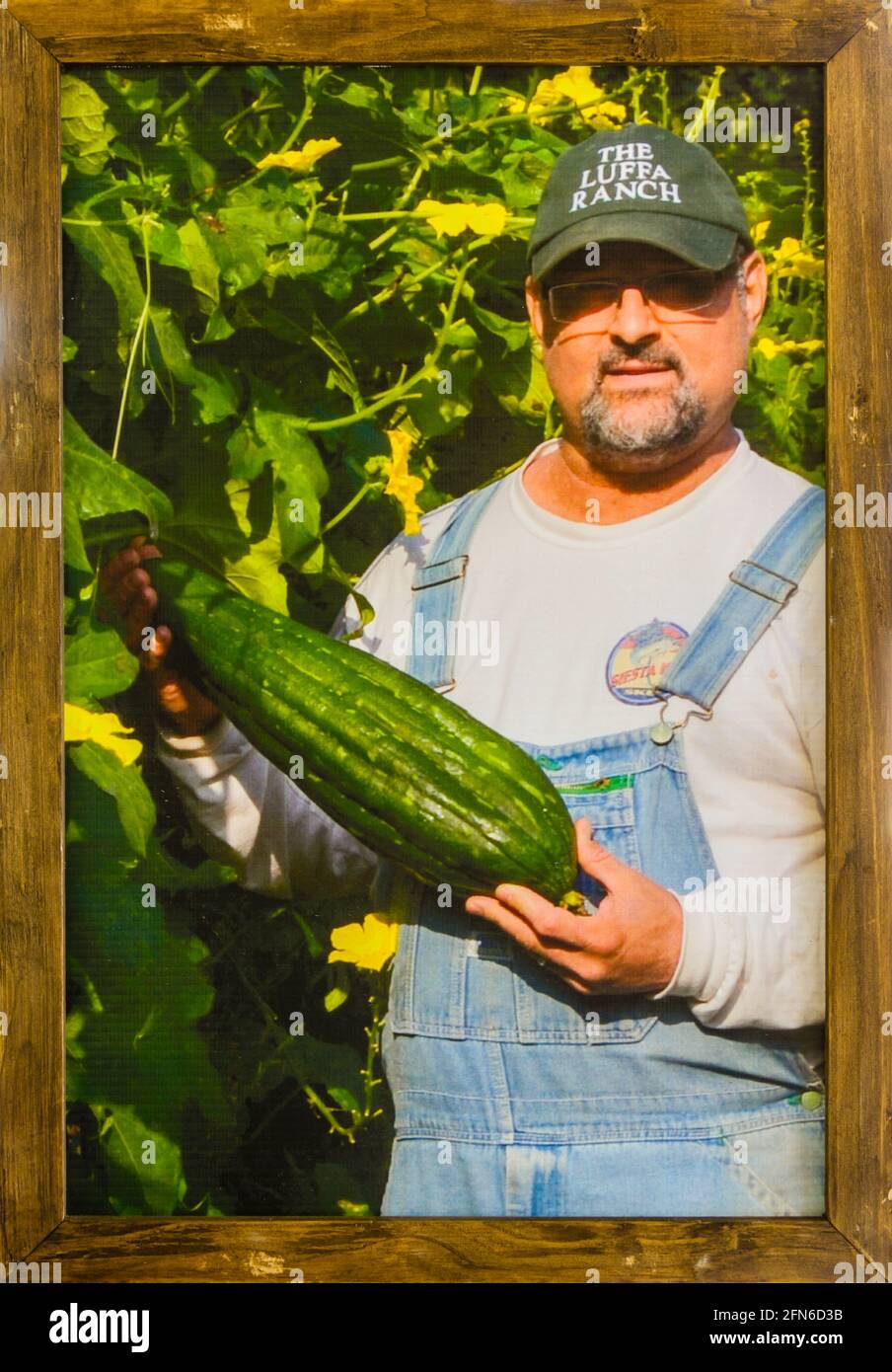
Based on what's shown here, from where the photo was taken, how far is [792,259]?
168 cm

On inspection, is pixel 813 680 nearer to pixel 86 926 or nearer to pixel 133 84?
pixel 86 926

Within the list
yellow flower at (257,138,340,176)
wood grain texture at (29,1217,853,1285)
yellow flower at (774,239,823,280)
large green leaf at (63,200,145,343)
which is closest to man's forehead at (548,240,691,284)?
yellow flower at (774,239,823,280)

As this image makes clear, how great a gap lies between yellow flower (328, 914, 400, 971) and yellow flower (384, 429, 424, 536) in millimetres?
537

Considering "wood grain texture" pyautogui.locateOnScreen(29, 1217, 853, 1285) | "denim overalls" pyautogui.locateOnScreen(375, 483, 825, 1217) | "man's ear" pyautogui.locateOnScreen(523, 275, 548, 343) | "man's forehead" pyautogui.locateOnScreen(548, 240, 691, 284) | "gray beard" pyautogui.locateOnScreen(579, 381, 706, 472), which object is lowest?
"wood grain texture" pyautogui.locateOnScreen(29, 1217, 853, 1285)

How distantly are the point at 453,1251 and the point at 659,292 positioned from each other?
1.24 metres

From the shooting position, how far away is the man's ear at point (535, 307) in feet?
5.49

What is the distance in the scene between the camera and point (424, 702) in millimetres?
1627

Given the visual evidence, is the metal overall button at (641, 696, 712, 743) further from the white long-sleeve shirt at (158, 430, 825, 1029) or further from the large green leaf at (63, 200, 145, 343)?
the large green leaf at (63, 200, 145, 343)

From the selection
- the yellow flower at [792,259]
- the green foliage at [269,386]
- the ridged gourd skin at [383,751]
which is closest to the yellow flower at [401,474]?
the green foliage at [269,386]

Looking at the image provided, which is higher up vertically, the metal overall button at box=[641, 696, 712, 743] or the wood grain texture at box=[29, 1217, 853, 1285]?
the metal overall button at box=[641, 696, 712, 743]

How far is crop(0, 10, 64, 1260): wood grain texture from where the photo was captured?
1673 millimetres

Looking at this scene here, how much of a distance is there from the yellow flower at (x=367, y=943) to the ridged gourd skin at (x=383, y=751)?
8 cm

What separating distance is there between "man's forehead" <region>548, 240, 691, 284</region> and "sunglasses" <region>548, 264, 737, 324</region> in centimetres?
1

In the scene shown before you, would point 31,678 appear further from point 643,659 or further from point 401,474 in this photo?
point 643,659
